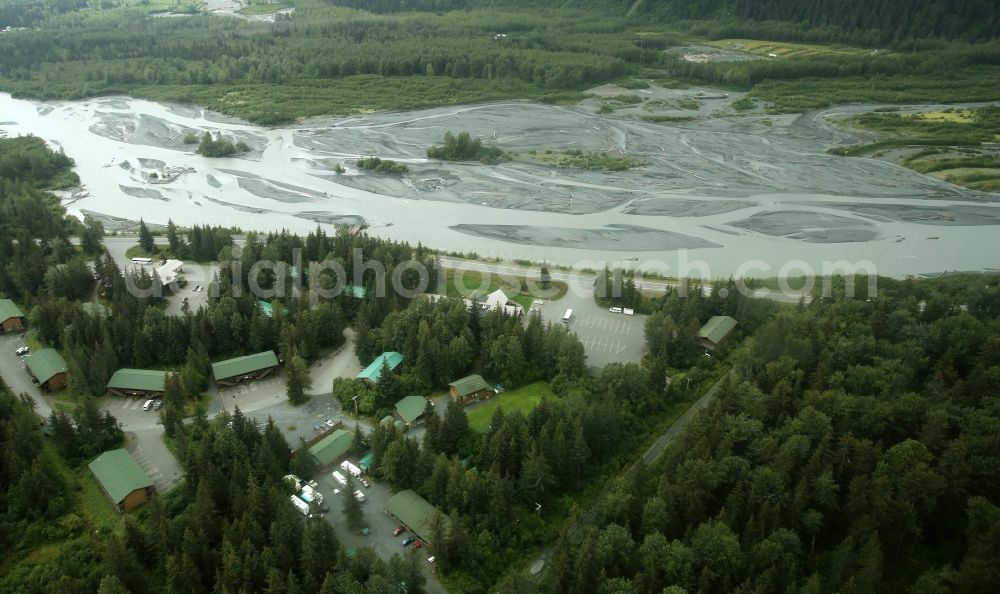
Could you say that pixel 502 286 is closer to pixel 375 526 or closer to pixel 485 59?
pixel 375 526

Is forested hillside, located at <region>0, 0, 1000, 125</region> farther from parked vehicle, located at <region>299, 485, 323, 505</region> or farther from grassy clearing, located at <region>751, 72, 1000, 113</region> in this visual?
parked vehicle, located at <region>299, 485, 323, 505</region>

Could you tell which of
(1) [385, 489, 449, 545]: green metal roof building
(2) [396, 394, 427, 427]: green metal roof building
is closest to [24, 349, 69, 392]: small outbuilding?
(2) [396, 394, 427, 427]: green metal roof building

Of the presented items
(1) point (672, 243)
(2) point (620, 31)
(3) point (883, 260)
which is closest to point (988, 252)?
(3) point (883, 260)

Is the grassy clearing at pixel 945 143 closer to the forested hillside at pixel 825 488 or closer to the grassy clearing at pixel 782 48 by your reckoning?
the grassy clearing at pixel 782 48

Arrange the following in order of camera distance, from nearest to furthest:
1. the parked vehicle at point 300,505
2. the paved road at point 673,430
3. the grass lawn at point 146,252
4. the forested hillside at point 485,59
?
the parked vehicle at point 300,505, the paved road at point 673,430, the grass lawn at point 146,252, the forested hillside at point 485,59

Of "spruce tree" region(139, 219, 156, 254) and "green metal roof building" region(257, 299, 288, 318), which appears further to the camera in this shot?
"spruce tree" region(139, 219, 156, 254)

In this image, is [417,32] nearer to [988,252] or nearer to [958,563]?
[988,252]

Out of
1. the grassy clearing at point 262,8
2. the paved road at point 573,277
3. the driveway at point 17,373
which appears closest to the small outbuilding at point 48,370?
the driveway at point 17,373

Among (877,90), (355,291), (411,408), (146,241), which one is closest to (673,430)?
(411,408)
